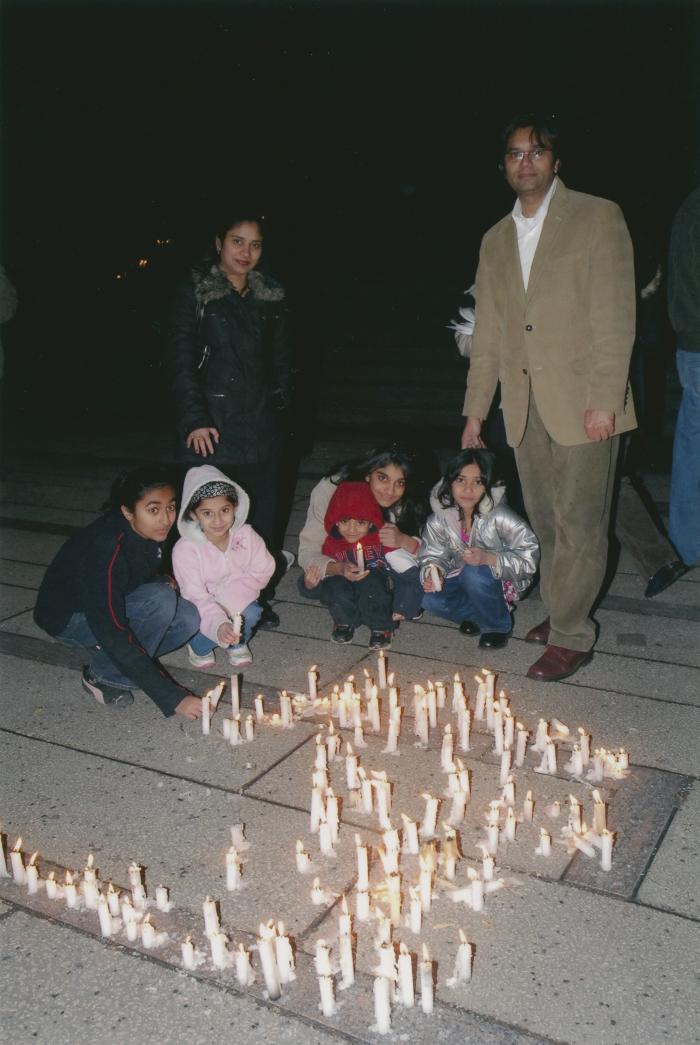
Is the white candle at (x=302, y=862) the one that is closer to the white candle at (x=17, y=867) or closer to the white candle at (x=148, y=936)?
the white candle at (x=148, y=936)

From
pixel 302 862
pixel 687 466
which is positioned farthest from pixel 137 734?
pixel 687 466

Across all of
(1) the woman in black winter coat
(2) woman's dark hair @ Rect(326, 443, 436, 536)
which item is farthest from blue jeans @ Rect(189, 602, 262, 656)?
(2) woman's dark hair @ Rect(326, 443, 436, 536)

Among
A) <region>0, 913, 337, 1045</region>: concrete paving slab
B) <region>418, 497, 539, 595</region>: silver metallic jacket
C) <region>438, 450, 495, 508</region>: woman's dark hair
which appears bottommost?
<region>0, 913, 337, 1045</region>: concrete paving slab

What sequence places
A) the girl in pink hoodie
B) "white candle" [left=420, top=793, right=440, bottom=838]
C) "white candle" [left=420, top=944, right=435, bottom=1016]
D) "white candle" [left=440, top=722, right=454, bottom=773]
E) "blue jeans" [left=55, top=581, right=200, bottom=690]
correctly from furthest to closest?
the girl in pink hoodie < "blue jeans" [left=55, top=581, right=200, bottom=690] < "white candle" [left=440, top=722, right=454, bottom=773] < "white candle" [left=420, top=793, right=440, bottom=838] < "white candle" [left=420, top=944, right=435, bottom=1016]

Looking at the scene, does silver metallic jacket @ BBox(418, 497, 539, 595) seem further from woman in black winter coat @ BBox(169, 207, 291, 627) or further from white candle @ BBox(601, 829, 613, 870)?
white candle @ BBox(601, 829, 613, 870)

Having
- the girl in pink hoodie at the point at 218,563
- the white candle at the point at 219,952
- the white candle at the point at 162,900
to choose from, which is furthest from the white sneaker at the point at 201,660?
the white candle at the point at 219,952

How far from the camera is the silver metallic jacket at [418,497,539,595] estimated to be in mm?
4648

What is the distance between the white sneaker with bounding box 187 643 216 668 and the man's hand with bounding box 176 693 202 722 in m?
0.66

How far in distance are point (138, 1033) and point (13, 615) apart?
10.8ft

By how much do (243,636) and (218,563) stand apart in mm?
A: 362

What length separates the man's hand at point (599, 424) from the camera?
3.80 meters

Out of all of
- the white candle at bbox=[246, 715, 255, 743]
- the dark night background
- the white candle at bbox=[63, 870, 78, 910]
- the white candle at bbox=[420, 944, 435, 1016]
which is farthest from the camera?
the dark night background

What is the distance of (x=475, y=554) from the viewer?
4.61 m

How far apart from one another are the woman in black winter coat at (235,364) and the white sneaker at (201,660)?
0.55 meters
